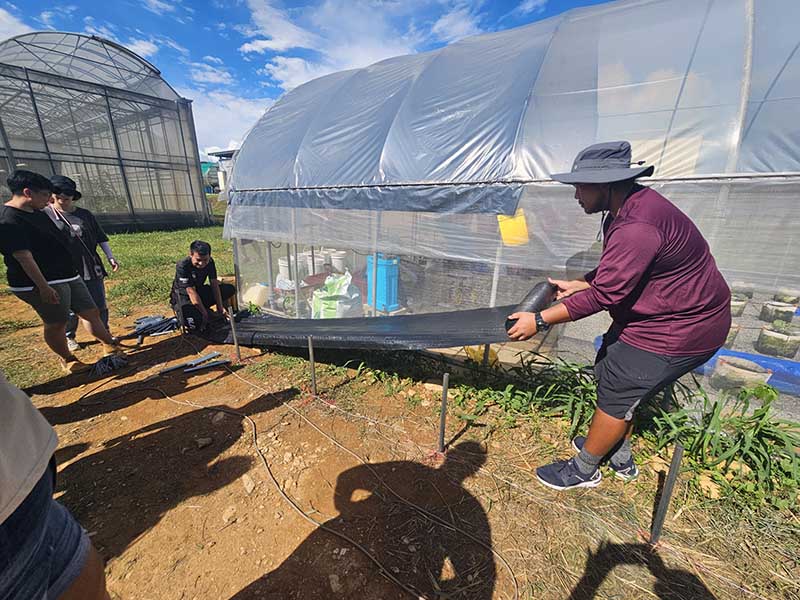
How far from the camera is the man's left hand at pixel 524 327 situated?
1964mm

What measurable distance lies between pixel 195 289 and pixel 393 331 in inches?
124

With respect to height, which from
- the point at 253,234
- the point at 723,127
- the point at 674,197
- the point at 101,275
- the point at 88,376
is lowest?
the point at 88,376

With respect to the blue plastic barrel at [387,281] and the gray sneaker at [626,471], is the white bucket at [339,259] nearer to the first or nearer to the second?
the blue plastic barrel at [387,281]

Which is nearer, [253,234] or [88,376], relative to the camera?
[88,376]

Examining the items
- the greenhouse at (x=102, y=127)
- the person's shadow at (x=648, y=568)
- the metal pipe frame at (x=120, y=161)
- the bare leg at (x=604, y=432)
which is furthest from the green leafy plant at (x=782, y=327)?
the metal pipe frame at (x=120, y=161)

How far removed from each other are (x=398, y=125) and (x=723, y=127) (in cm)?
314

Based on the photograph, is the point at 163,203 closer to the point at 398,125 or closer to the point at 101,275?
the point at 101,275

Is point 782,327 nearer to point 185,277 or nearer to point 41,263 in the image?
point 185,277

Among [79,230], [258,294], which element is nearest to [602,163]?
[79,230]

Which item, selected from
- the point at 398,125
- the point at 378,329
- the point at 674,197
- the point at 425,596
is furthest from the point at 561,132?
the point at 425,596

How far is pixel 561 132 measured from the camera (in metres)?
3.13

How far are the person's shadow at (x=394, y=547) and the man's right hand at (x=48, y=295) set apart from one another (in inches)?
126

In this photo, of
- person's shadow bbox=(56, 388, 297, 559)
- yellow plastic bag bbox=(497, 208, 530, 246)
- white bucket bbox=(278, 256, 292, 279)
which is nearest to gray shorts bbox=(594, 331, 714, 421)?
yellow plastic bag bbox=(497, 208, 530, 246)

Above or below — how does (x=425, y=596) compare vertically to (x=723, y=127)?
below
